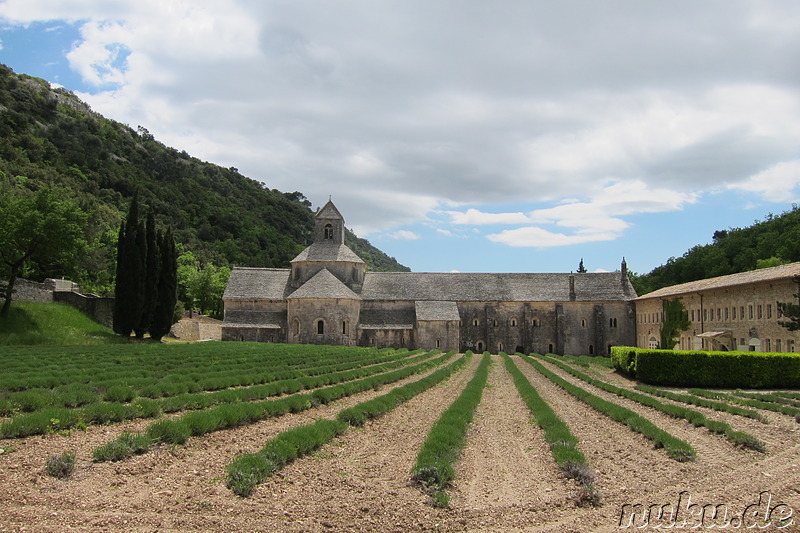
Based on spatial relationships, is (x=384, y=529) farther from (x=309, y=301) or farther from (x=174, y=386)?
(x=309, y=301)

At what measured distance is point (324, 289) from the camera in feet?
187

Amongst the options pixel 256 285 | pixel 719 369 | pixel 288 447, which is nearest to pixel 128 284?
pixel 256 285

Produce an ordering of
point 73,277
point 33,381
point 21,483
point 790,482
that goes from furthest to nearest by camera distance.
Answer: point 73,277, point 33,381, point 790,482, point 21,483

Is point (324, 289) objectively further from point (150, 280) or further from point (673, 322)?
point (673, 322)

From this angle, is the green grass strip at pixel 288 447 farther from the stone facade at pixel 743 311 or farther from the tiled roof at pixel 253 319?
the tiled roof at pixel 253 319

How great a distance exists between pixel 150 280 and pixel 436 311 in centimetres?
2742

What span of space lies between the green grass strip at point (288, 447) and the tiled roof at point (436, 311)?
40420mm

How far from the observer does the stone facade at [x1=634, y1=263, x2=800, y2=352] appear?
34.2m

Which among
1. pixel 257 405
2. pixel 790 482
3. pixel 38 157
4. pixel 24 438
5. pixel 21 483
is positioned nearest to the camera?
pixel 21 483

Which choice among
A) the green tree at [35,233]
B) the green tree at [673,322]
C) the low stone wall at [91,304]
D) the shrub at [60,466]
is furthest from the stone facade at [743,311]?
the low stone wall at [91,304]

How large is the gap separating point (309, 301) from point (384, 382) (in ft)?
104

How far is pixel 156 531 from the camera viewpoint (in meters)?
7.39

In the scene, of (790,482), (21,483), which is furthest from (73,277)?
(790,482)

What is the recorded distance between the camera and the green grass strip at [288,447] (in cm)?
936
